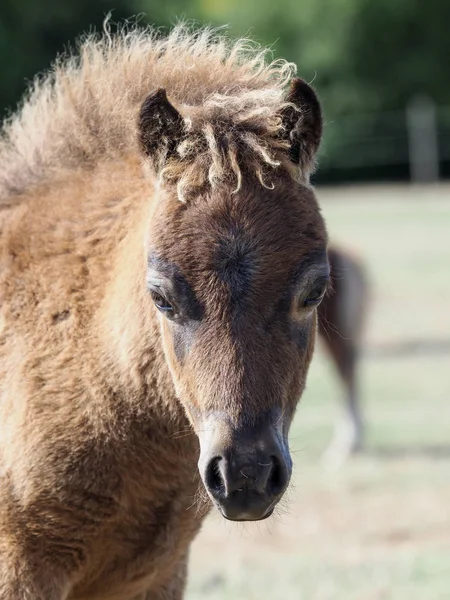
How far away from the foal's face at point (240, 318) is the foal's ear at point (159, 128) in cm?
18

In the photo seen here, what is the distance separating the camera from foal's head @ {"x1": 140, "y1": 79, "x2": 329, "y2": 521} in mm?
3088

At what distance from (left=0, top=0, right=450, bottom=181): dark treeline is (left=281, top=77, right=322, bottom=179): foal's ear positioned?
30.3 meters

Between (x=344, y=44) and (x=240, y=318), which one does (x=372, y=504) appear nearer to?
(x=240, y=318)

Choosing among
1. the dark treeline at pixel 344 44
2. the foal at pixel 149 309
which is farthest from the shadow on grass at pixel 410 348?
the dark treeline at pixel 344 44

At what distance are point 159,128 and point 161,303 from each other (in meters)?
0.62

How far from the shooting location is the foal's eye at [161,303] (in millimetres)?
3316

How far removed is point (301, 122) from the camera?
3.54 m

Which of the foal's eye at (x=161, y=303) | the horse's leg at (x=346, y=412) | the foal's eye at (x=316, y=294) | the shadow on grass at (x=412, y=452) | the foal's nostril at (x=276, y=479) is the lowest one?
the shadow on grass at (x=412, y=452)

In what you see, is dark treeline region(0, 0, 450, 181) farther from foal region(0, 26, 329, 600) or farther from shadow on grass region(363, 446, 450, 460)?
foal region(0, 26, 329, 600)

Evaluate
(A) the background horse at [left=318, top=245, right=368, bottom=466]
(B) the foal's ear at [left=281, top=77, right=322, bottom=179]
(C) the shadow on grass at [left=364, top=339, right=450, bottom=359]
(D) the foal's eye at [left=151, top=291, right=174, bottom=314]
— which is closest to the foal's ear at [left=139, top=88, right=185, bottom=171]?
(B) the foal's ear at [left=281, top=77, right=322, bottom=179]

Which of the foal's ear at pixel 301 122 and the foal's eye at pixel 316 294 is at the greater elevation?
the foal's ear at pixel 301 122

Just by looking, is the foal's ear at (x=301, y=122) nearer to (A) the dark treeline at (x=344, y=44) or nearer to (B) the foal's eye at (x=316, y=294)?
(B) the foal's eye at (x=316, y=294)

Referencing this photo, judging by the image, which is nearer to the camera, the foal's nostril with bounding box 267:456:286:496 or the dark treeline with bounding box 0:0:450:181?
the foal's nostril with bounding box 267:456:286:496

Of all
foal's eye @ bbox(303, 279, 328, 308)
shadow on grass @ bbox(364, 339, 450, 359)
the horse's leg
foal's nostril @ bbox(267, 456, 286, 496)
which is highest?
foal's eye @ bbox(303, 279, 328, 308)
